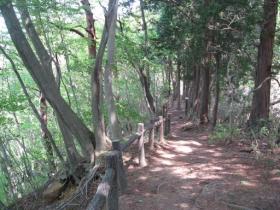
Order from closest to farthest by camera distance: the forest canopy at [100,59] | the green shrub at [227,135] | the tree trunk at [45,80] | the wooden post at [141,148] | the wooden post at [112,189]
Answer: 1. the wooden post at [112,189]
2. the tree trunk at [45,80]
3. the forest canopy at [100,59]
4. the wooden post at [141,148]
5. the green shrub at [227,135]

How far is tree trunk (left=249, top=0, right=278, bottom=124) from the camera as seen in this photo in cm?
921

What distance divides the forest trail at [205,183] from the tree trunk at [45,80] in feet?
3.87

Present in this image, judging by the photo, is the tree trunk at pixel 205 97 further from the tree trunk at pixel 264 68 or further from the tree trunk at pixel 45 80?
the tree trunk at pixel 45 80

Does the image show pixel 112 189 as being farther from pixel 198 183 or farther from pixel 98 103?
pixel 98 103

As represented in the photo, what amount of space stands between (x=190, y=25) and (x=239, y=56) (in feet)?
7.71

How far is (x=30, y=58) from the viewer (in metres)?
5.51

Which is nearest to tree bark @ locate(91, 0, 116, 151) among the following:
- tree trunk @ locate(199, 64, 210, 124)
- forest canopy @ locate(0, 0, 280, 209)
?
forest canopy @ locate(0, 0, 280, 209)

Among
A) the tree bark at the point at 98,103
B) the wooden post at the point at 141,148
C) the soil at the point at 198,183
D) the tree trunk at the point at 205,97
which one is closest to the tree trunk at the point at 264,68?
the soil at the point at 198,183

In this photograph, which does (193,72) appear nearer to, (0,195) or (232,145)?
(232,145)

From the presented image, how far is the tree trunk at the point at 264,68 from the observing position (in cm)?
921

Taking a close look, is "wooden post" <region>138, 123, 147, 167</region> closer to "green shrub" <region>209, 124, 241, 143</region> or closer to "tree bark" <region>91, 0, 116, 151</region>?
"tree bark" <region>91, 0, 116, 151</region>

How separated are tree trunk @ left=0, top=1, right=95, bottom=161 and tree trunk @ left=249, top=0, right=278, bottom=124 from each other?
554 centimetres

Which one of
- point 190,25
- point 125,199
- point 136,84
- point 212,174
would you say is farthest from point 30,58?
point 136,84

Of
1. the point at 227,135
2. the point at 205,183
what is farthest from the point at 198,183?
the point at 227,135
